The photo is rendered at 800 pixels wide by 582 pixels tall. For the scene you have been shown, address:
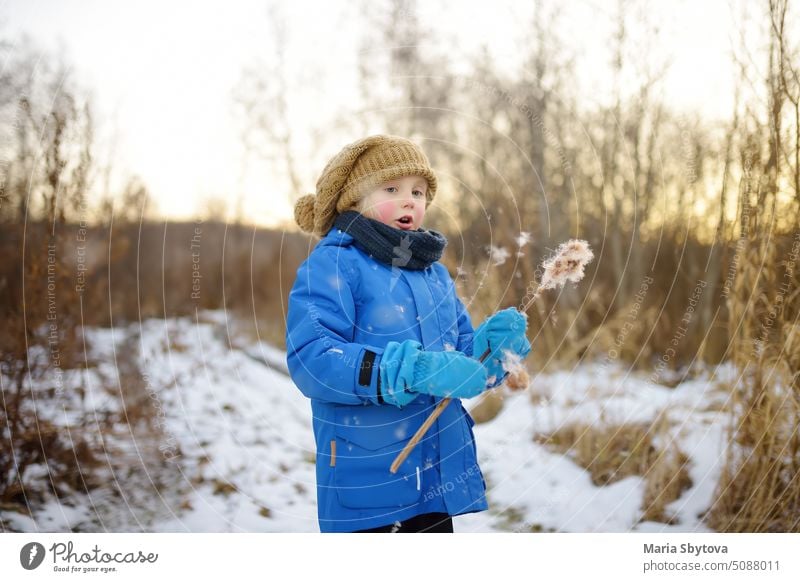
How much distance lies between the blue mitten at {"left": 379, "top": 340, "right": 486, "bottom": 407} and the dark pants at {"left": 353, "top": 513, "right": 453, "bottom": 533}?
42 centimetres

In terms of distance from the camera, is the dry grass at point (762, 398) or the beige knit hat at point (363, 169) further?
the dry grass at point (762, 398)

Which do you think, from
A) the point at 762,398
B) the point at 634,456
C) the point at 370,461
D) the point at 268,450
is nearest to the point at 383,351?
the point at 370,461

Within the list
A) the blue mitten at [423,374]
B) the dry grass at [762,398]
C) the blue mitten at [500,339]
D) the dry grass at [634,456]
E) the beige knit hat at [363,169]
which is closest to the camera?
the blue mitten at [423,374]

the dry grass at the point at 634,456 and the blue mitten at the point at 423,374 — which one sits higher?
the blue mitten at the point at 423,374

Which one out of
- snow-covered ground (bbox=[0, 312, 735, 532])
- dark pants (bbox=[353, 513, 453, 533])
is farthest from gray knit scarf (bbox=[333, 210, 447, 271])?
snow-covered ground (bbox=[0, 312, 735, 532])

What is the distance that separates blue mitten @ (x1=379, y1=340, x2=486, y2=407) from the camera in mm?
1569

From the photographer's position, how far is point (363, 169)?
187cm

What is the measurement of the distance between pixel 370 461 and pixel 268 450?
221 centimetres

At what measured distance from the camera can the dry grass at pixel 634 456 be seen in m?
2.93

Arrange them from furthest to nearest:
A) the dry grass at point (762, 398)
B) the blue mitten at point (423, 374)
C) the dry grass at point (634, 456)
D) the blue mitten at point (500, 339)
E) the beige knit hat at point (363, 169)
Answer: the dry grass at point (634, 456), the dry grass at point (762, 398), the beige knit hat at point (363, 169), the blue mitten at point (500, 339), the blue mitten at point (423, 374)

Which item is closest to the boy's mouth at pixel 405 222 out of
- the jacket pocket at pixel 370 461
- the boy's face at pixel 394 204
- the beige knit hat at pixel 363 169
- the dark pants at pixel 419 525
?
Result: the boy's face at pixel 394 204

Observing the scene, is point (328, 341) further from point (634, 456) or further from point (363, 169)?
point (634, 456)

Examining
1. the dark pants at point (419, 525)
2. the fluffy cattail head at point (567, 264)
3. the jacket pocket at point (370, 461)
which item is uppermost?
the fluffy cattail head at point (567, 264)

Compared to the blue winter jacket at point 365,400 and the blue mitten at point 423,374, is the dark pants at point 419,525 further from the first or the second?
the blue mitten at point 423,374
